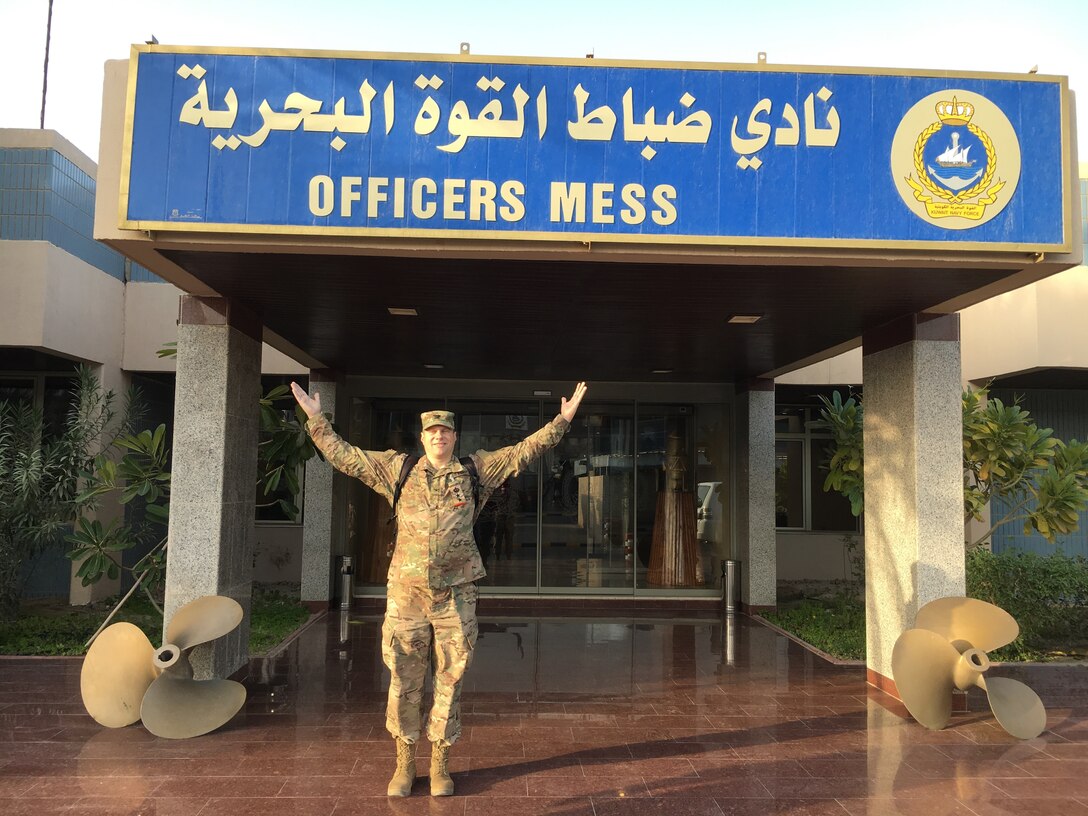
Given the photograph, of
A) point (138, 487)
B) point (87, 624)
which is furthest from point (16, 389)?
point (138, 487)

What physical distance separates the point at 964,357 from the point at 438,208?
8.38m

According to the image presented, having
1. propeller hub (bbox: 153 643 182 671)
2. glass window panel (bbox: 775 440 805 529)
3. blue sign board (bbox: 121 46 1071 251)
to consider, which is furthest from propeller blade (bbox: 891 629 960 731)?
glass window panel (bbox: 775 440 805 529)

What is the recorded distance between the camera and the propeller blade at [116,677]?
16.6ft

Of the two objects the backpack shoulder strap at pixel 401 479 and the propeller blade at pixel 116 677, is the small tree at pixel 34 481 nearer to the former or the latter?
the propeller blade at pixel 116 677

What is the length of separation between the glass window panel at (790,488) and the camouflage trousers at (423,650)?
1013 cm

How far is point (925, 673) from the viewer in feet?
17.1

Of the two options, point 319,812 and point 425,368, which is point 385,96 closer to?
point 319,812

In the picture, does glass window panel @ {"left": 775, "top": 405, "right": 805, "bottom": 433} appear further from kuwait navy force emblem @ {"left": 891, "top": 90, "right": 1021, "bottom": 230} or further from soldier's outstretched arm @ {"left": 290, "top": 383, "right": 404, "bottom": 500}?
soldier's outstretched arm @ {"left": 290, "top": 383, "right": 404, "bottom": 500}

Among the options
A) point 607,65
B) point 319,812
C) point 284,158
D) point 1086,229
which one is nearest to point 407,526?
point 319,812

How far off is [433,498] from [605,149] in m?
2.20

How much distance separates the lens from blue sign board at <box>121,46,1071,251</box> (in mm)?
4438

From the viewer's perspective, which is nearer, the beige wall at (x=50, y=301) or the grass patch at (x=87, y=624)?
the grass patch at (x=87, y=624)

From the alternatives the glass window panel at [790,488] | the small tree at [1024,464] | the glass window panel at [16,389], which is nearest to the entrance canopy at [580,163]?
the small tree at [1024,464]

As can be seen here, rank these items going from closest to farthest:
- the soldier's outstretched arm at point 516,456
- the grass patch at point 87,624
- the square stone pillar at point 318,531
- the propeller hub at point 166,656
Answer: the soldier's outstretched arm at point 516,456
the propeller hub at point 166,656
the grass patch at point 87,624
the square stone pillar at point 318,531
